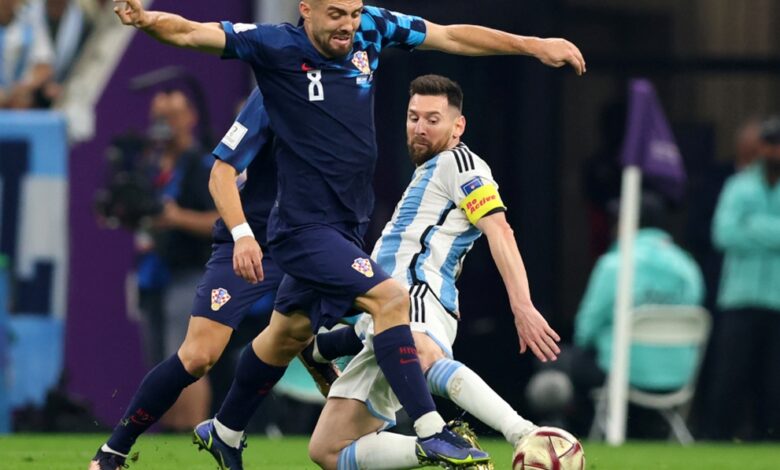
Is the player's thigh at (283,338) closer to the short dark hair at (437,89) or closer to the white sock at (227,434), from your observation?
the white sock at (227,434)

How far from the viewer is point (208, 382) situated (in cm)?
1387

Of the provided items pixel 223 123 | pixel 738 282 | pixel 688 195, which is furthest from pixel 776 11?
pixel 223 123

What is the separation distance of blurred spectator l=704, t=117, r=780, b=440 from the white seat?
0.25 metres

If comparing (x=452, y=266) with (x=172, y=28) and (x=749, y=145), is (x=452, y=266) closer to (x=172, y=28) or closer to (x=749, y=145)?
(x=172, y=28)

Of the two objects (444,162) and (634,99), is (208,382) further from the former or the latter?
(444,162)

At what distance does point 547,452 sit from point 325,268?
112 cm

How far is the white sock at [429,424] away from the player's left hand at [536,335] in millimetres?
423

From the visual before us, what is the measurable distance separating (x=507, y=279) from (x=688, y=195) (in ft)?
26.2

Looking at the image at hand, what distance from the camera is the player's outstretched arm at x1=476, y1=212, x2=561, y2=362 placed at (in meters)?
7.38

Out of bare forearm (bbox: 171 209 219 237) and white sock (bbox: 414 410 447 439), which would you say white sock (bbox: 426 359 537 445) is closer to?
Answer: white sock (bbox: 414 410 447 439)

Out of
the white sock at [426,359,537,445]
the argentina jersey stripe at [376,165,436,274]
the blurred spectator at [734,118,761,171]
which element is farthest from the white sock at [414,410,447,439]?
the blurred spectator at [734,118,761,171]

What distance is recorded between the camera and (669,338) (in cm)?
1330

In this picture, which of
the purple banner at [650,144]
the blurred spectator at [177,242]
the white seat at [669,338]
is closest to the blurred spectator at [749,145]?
the purple banner at [650,144]

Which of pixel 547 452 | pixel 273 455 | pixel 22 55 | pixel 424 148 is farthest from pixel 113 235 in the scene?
pixel 547 452
